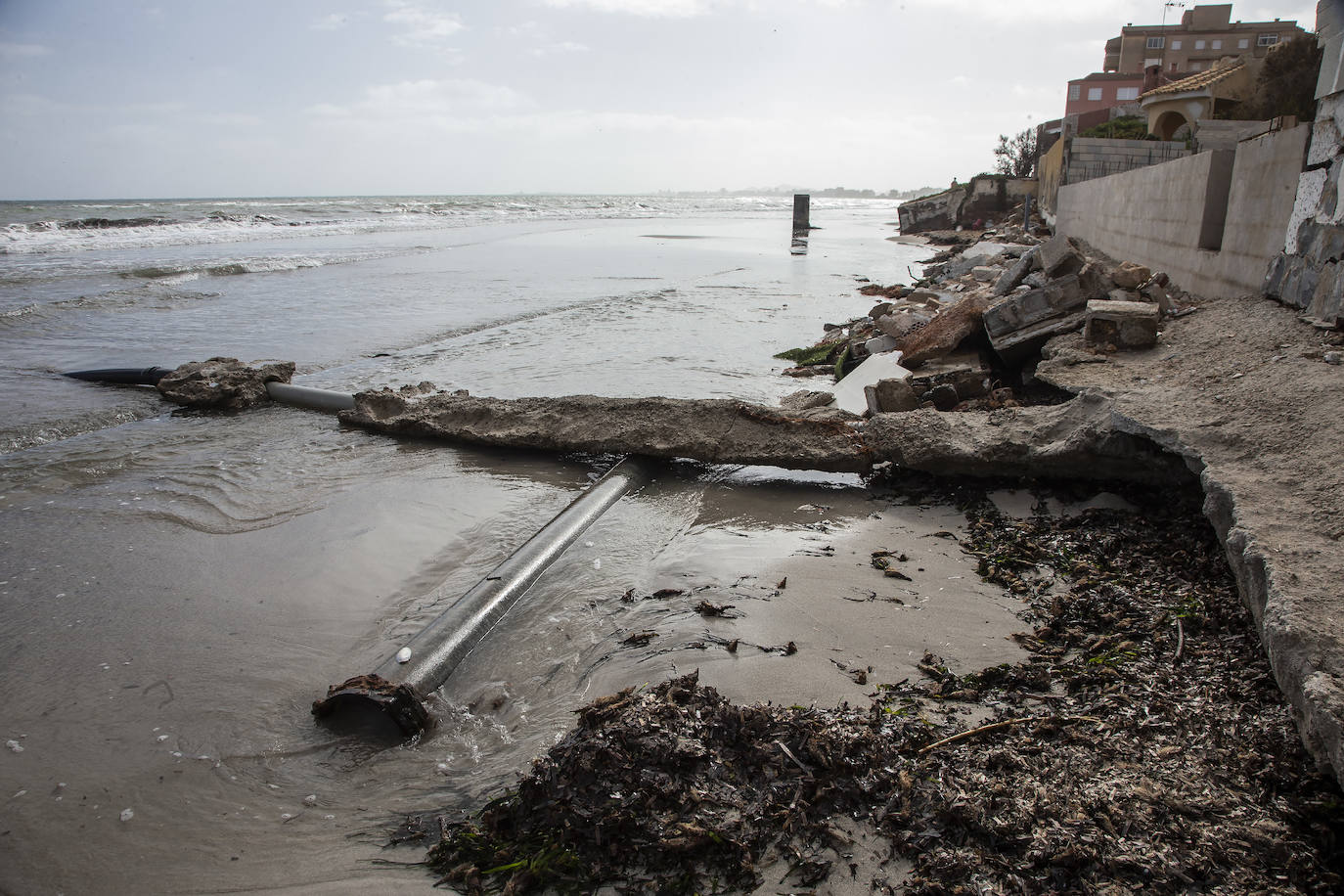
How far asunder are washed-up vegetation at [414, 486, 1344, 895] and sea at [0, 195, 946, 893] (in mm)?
410

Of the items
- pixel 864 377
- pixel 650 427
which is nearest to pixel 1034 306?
pixel 864 377

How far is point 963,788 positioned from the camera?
2.12 metres

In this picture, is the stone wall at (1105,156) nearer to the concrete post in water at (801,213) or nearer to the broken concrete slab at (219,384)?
the concrete post in water at (801,213)

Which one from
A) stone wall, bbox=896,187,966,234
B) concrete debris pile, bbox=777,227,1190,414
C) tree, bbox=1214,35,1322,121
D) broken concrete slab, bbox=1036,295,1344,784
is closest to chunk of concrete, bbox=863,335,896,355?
concrete debris pile, bbox=777,227,1190,414

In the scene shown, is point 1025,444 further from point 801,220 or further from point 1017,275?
point 801,220

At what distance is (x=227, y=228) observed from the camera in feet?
111

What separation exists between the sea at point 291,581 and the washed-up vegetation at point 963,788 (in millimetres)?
410

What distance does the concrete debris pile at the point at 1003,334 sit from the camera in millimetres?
5699

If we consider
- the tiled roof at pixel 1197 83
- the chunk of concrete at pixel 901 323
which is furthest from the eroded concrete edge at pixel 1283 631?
the tiled roof at pixel 1197 83

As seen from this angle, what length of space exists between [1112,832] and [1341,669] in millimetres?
786

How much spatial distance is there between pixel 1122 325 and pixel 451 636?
520cm

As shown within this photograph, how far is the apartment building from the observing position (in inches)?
1841

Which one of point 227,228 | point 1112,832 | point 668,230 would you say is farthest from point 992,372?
point 227,228

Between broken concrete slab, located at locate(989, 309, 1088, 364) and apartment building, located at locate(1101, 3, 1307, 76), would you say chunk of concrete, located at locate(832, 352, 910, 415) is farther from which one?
apartment building, located at locate(1101, 3, 1307, 76)
